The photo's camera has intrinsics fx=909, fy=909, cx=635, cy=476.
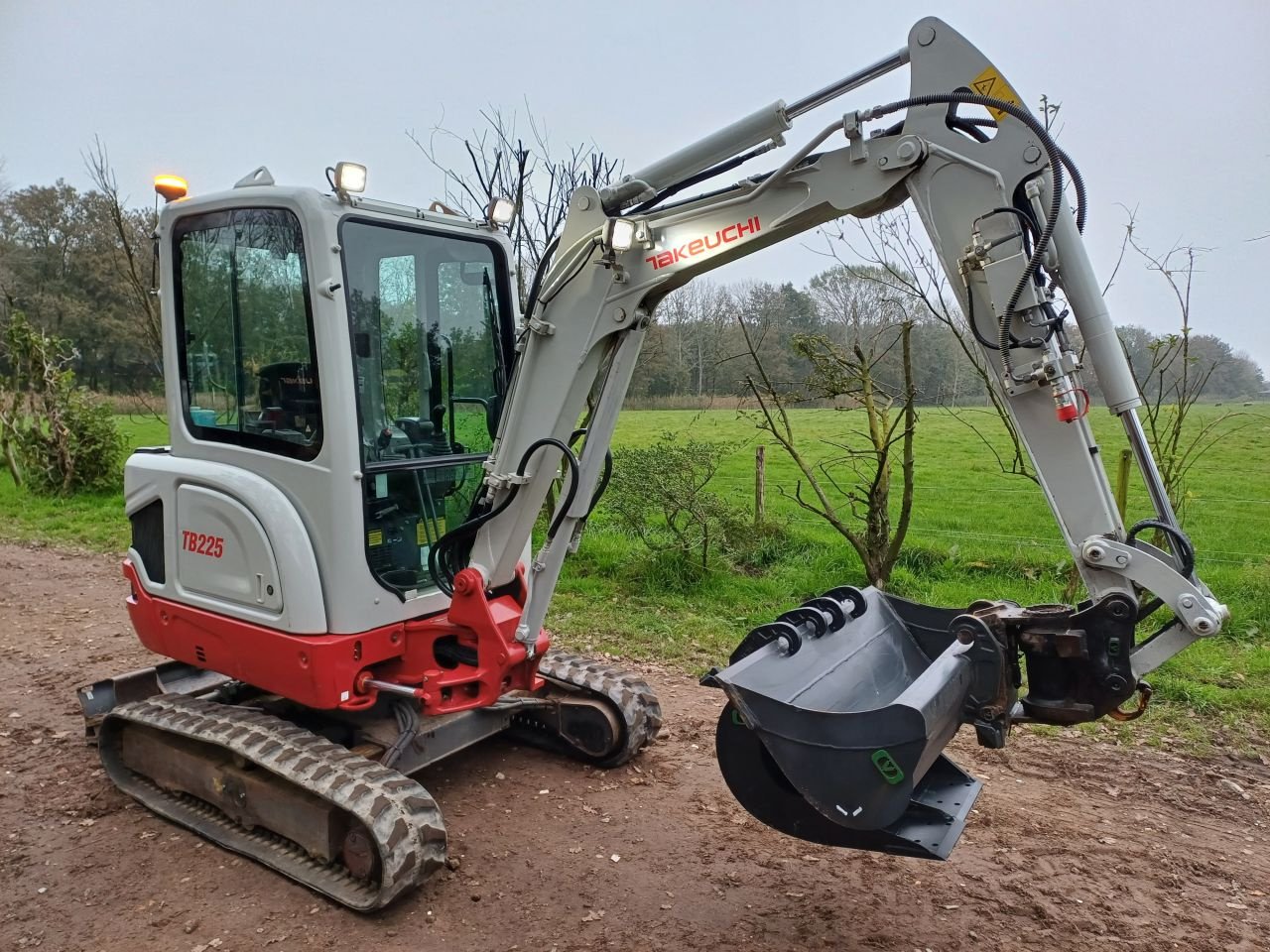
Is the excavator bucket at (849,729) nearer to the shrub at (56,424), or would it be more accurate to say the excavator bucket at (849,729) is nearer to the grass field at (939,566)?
the grass field at (939,566)

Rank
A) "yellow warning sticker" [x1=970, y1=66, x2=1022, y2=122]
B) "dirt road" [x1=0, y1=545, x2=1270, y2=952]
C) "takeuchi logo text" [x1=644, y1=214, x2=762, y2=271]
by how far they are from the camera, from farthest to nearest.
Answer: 1. "dirt road" [x1=0, y1=545, x2=1270, y2=952]
2. "takeuchi logo text" [x1=644, y1=214, x2=762, y2=271]
3. "yellow warning sticker" [x1=970, y1=66, x2=1022, y2=122]

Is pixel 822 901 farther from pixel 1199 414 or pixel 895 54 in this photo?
pixel 1199 414

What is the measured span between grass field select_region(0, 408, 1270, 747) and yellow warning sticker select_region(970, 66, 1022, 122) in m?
1.17

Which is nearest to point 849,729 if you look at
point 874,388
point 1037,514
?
point 874,388

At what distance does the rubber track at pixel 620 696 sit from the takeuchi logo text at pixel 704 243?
218 cm

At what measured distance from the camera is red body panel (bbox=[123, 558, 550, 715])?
3863mm

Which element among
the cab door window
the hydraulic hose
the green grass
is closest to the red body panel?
the cab door window

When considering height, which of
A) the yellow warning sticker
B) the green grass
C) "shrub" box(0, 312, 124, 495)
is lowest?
the green grass

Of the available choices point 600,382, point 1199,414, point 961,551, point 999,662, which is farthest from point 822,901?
point 961,551

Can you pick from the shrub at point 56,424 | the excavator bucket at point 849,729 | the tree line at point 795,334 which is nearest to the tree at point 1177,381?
the tree line at point 795,334

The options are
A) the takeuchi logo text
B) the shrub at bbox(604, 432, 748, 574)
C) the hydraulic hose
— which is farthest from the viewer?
the shrub at bbox(604, 432, 748, 574)

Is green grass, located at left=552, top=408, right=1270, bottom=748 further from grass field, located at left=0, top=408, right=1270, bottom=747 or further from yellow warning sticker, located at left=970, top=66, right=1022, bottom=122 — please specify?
yellow warning sticker, located at left=970, top=66, right=1022, bottom=122

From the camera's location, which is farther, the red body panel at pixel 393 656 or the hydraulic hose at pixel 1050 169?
the red body panel at pixel 393 656

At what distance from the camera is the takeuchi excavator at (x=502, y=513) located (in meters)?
2.79
